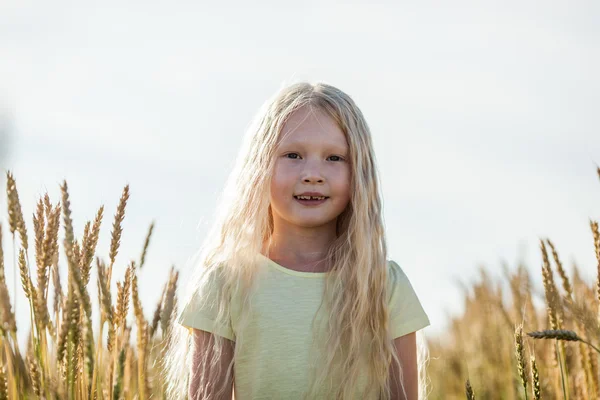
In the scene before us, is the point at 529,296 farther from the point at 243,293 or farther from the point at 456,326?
the point at 456,326

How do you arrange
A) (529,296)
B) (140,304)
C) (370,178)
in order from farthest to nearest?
(529,296), (370,178), (140,304)

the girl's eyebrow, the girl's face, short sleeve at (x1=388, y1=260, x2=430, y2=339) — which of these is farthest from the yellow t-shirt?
the girl's eyebrow

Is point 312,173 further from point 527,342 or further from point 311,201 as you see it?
point 527,342

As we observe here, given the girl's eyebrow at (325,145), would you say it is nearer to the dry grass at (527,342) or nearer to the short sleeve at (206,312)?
the short sleeve at (206,312)

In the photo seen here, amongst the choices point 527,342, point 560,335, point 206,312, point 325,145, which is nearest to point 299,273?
point 206,312

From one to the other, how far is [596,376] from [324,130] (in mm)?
1140

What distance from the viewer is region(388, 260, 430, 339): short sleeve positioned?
2.55 meters

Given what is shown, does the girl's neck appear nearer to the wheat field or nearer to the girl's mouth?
the girl's mouth

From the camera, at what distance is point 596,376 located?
86.4 inches

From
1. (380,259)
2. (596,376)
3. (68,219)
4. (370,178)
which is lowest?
(596,376)

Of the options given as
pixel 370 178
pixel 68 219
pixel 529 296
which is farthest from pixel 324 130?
pixel 68 219

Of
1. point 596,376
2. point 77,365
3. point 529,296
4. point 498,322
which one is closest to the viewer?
point 77,365

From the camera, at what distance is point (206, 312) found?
254 centimetres

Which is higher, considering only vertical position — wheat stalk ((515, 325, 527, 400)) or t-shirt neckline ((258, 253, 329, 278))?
t-shirt neckline ((258, 253, 329, 278))
